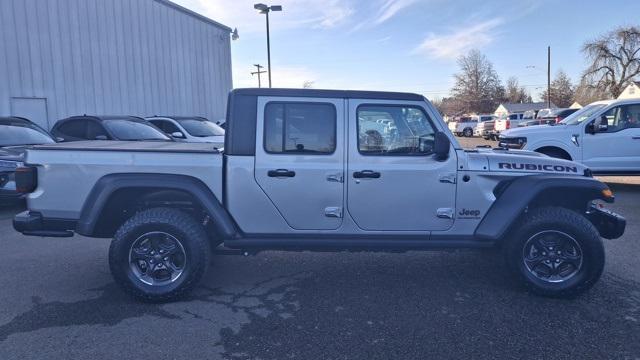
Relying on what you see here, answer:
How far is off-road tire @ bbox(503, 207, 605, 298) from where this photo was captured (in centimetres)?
389

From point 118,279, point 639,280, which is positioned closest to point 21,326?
point 118,279

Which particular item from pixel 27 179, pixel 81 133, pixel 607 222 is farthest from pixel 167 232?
pixel 81 133

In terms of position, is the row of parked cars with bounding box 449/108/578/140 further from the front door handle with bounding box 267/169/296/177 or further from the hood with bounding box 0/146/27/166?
the front door handle with bounding box 267/169/296/177

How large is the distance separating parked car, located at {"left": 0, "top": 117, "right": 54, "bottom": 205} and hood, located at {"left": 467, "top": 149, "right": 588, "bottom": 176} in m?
6.01

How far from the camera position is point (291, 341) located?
128 inches

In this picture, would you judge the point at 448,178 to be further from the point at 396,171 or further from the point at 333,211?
the point at 333,211

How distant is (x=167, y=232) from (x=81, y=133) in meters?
7.09

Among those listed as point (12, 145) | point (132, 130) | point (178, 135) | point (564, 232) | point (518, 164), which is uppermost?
point (132, 130)

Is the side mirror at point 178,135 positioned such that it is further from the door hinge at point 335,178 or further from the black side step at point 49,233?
the door hinge at point 335,178

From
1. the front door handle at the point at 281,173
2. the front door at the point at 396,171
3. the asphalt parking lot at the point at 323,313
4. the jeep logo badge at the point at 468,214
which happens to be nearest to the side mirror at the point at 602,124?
the asphalt parking lot at the point at 323,313

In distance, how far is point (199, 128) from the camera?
12.5m

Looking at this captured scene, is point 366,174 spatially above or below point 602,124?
below

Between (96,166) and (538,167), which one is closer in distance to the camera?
(96,166)

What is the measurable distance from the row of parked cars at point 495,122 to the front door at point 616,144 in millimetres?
17006
